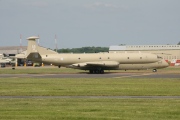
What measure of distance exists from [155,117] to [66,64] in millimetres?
48194

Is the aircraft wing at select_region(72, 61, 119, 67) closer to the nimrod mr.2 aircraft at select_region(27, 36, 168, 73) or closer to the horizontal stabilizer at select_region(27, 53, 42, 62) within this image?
the nimrod mr.2 aircraft at select_region(27, 36, 168, 73)

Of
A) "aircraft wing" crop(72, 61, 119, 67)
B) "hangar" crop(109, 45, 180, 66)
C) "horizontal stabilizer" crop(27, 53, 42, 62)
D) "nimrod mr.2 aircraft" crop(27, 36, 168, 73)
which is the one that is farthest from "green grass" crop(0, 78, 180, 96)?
"hangar" crop(109, 45, 180, 66)

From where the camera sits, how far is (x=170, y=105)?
63.0ft

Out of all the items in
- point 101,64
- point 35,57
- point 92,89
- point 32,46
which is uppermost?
point 32,46

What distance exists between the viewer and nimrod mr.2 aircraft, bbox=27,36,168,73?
61875 millimetres

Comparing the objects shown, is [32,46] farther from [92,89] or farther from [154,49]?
[154,49]

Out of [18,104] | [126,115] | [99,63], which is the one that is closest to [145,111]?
[126,115]

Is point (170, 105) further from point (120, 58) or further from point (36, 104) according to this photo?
point (120, 58)

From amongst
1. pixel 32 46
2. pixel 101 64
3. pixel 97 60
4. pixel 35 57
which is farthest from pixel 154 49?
pixel 35 57

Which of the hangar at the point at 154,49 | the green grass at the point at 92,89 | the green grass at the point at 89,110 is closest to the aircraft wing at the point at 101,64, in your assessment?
the green grass at the point at 92,89

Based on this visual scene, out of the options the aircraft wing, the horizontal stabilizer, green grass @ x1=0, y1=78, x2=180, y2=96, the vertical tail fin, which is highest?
the vertical tail fin

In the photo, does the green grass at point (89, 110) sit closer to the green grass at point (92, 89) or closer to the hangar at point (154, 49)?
the green grass at point (92, 89)

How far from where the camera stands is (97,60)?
208ft

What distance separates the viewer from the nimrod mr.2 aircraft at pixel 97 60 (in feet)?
203
